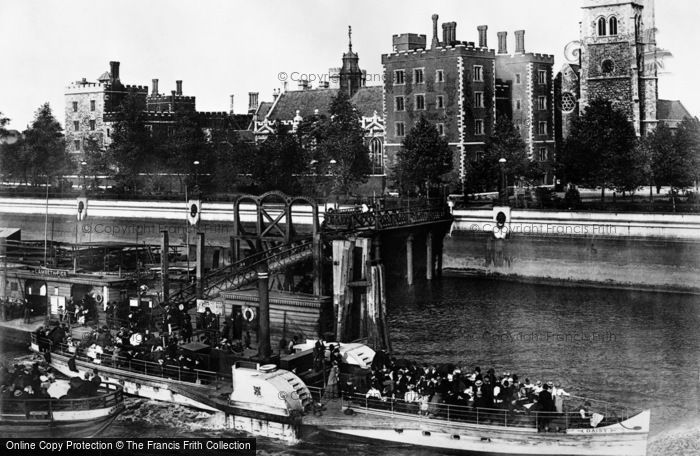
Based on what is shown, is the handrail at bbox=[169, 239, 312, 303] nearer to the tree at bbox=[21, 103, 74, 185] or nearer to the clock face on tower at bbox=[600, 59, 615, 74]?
the tree at bbox=[21, 103, 74, 185]

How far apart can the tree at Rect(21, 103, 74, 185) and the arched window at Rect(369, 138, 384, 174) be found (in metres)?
34.2

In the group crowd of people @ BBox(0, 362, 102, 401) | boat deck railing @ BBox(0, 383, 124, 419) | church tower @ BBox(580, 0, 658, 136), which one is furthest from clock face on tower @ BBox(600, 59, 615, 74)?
boat deck railing @ BBox(0, 383, 124, 419)

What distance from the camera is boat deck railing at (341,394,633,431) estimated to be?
89.6 feet

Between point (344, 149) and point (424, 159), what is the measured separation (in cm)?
744

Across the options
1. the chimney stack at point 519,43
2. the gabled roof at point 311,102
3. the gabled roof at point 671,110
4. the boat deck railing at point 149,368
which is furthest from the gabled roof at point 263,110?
the boat deck railing at point 149,368

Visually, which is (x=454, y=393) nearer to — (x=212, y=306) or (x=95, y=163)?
(x=212, y=306)

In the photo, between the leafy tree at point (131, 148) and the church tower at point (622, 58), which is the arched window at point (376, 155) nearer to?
the leafy tree at point (131, 148)

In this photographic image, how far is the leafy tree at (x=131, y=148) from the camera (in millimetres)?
90875

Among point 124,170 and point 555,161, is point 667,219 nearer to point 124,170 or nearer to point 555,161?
point 555,161

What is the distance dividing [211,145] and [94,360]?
188 ft

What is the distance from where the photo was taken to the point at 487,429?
27344 millimetres

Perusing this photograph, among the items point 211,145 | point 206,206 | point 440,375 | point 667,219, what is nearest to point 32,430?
point 440,375

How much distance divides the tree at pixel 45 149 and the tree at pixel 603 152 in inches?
2133

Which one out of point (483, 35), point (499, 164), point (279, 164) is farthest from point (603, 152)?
point (279, 164)
